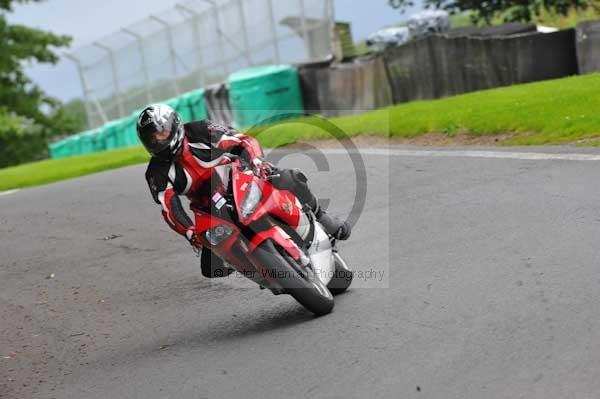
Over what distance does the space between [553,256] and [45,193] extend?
1208 cm

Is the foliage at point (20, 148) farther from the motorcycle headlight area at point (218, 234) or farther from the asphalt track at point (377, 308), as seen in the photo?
the motorcycle headlight area at point (218, 234)

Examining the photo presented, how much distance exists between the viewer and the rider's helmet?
6.46 m

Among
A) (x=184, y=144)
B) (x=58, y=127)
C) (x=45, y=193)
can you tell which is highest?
(x=184, y=144)

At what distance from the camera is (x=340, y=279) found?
23.5 ft

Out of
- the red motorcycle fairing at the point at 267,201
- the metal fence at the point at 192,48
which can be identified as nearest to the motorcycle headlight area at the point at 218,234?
the red motorcycle fairing at the point at 267,201

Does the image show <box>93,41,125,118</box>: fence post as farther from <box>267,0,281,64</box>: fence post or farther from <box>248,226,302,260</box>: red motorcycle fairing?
<box>248,226,302,260</box>: red motorcycle fairing

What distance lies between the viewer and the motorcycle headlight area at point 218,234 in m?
6.40

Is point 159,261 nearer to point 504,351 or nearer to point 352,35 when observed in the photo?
point 504,351

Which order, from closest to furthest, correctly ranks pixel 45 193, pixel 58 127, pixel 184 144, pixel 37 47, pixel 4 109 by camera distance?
pixel 184 144 → pixel 45 193 → pixel 4 109 → pixel 37 47 → pixel 58 127

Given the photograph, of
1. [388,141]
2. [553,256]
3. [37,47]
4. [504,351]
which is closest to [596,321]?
[504,351]

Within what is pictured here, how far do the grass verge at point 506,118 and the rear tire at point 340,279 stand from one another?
261cm

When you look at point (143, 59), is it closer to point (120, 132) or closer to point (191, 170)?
point (120, 132)

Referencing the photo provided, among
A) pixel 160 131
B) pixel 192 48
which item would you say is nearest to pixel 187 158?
pixel 160 131

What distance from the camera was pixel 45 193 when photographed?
17.2 metres
